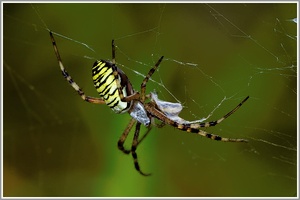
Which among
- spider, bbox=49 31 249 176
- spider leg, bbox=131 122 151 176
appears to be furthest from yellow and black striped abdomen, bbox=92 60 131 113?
spider leg, bbox=131 122 151 176

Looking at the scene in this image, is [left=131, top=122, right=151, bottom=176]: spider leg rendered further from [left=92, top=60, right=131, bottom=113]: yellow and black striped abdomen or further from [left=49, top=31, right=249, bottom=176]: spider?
[left=92, top=60, right=131, bottom=113]: yellow and black striped abdomen

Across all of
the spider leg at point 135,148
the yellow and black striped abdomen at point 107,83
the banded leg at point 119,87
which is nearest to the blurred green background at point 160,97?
the spider leg at point 135,148

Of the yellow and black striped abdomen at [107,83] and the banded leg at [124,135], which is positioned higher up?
the yellow and black striped abdomen at [107,83]

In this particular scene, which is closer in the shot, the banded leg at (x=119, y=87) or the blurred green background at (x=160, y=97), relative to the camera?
the banded leg at (x=119, y=87)

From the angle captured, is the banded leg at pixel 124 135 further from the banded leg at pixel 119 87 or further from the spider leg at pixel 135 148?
the banded leg at pixel 119 87

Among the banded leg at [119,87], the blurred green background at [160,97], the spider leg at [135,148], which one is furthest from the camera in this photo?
the spider leg at [135,148]

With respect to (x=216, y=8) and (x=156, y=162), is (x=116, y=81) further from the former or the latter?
(x=156, y=162)

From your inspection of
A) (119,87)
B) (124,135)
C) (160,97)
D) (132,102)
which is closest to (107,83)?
(119,87)
